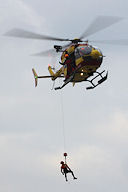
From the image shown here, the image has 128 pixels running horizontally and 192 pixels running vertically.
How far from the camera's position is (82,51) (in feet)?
117

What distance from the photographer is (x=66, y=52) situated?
37.6 m

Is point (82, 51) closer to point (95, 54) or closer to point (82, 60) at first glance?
point (82, 60)

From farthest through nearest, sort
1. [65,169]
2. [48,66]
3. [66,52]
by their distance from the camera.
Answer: [48,66] < [66,52] < [65,169]

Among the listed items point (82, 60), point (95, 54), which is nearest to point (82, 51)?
point (82, 60)

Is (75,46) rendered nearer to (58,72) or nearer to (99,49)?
(99,49)

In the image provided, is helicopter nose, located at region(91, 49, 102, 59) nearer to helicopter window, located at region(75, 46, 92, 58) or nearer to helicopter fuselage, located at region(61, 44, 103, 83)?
helicopter fuselage, located at region(61, 44, 103, 83)

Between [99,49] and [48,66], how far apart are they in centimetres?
1061

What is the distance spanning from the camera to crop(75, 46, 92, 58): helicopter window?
35.4m

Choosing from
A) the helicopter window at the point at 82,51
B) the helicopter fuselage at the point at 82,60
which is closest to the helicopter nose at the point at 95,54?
the helicopter fuselage at the point at 82,60

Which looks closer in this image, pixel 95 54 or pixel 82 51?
pixel 95 54

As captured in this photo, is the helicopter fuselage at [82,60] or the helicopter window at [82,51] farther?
the helicopter window at [82,51]

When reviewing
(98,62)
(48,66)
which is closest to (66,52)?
(98,62)

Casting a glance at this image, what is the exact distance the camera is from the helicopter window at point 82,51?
35.4 metres

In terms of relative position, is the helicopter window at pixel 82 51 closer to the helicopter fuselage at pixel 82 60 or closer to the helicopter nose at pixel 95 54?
the helicopter fuselage at pixel 82 60
